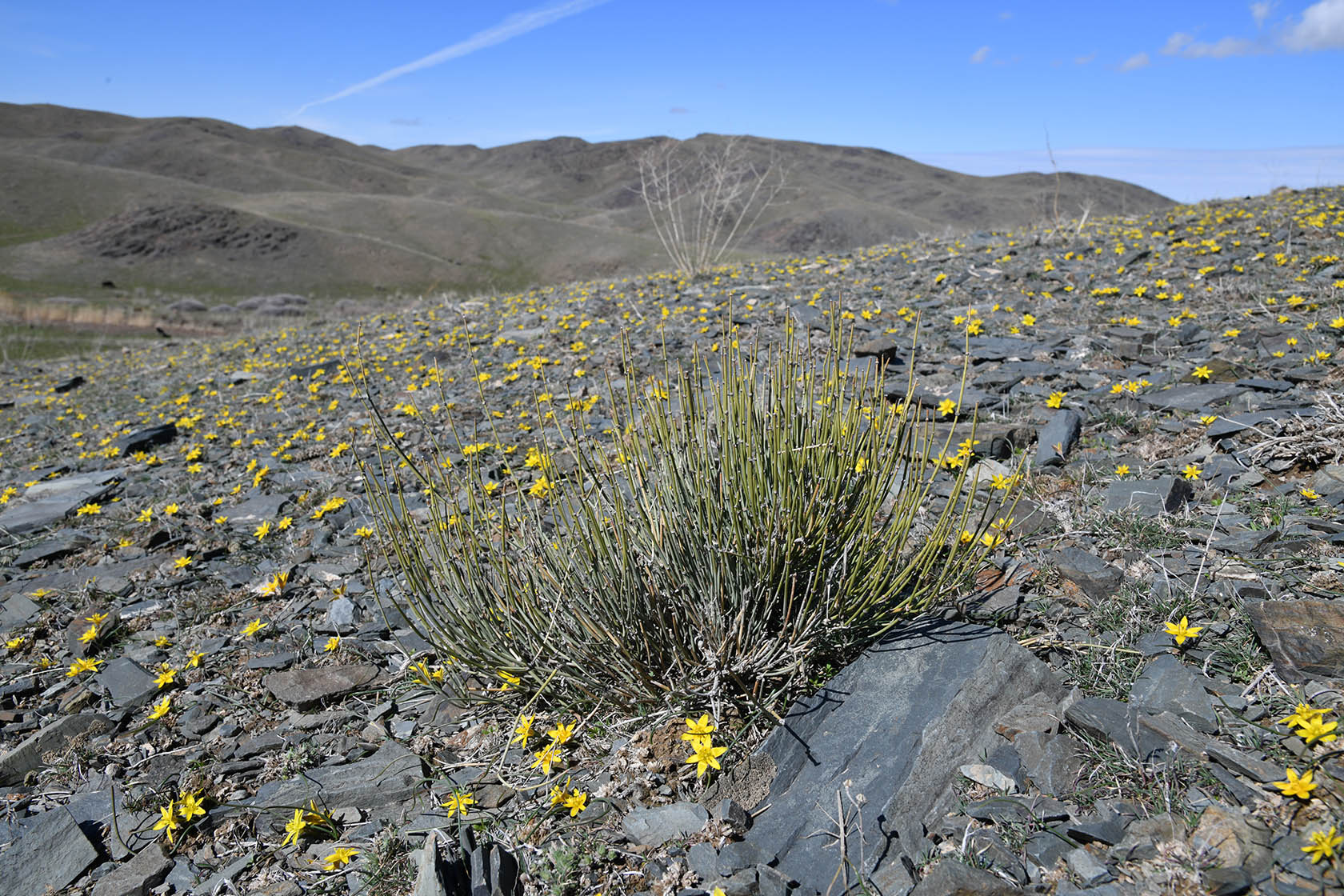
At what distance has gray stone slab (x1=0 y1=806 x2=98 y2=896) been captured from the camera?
2.21 m

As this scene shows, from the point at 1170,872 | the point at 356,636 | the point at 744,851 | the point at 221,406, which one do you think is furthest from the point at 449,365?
the point at 1170,872

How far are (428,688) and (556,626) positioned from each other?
726 mm

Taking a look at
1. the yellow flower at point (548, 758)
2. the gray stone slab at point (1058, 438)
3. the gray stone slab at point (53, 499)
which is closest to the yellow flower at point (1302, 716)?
the yellow flower at point (548, 758)

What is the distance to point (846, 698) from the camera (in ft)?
7.16

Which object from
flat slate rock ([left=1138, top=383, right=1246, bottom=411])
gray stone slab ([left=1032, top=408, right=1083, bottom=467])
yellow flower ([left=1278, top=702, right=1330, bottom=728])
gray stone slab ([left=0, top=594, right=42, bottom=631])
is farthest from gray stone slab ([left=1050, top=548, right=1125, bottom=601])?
gray stone slab ([left=0, top=594, right=42, bottom=631])

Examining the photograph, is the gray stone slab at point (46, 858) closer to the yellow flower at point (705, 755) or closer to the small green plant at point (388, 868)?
the small green plant at point (388, 868)

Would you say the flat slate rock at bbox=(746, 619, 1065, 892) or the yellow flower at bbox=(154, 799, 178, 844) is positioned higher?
the flat slate rock at bbox=(746, 619, 1065, 892)

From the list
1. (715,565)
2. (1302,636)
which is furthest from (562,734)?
(1302,636)

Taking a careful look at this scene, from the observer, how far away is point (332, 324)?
42.1 feet

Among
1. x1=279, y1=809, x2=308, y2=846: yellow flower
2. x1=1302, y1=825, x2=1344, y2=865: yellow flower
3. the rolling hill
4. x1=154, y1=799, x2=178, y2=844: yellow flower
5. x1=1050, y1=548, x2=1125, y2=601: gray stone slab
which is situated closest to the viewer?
x1=1302, y1=825, x2=1344, y2=865: yellow flower

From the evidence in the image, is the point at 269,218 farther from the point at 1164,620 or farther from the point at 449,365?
the point at 1164,620

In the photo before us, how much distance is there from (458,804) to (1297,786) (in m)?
1.98

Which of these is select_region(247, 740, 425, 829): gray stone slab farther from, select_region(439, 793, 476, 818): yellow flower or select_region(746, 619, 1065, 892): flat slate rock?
select_region(746, 619, 1065, 892): flat slate rock

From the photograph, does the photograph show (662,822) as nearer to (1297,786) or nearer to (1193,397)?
(1297,786)
